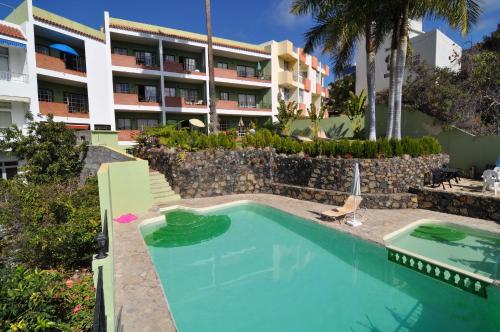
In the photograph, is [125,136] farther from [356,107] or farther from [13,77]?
[356,107]

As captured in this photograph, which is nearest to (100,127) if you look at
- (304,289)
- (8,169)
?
(8,169)

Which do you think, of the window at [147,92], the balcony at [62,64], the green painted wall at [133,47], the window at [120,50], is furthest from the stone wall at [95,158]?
the green painted wall at [133,47]

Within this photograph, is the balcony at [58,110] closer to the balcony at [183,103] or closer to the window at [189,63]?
the balcony at [183,103]

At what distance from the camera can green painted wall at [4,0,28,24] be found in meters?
21.1

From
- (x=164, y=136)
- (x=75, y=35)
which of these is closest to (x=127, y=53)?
(x=75, y=35)

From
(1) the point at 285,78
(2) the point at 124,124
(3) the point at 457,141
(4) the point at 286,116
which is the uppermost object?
(1) the point at 285,78

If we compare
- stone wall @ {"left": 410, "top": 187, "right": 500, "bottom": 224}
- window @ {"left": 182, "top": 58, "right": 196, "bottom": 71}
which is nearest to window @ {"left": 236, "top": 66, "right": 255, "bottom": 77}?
window @ {"left": 182, "top": 58, "right": 196, "bottom": 71}

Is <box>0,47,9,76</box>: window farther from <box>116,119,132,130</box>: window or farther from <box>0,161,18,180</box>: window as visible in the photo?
<box>116,119,132,130</box>: window

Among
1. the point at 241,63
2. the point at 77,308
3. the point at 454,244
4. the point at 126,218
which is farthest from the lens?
the point at 241,63

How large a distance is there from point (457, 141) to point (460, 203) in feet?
24.8

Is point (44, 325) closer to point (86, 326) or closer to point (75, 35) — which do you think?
point (86, 326)

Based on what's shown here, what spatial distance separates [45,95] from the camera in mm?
23906

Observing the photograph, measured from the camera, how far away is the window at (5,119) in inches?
819

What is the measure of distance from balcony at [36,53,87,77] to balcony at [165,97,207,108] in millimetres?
7646
